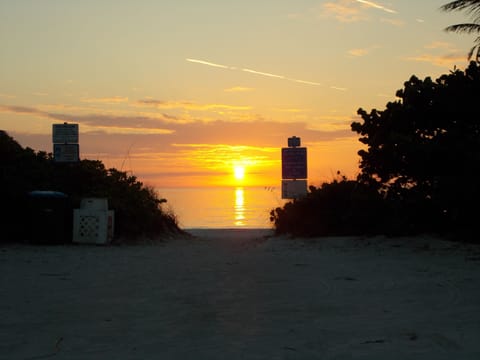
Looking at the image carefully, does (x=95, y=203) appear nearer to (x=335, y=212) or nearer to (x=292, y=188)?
(x=335, y=212)

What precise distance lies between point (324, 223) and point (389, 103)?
3810mm

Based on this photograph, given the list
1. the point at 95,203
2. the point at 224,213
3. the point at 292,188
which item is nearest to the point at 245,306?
the point at 95,203

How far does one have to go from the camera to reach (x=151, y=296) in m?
7.95

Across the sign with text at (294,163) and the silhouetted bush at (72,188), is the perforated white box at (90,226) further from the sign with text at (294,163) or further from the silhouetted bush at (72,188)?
the sign with text at (294,163)

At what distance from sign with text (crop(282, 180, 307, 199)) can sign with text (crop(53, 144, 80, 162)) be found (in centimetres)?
711

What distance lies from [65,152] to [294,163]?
7.78 meters

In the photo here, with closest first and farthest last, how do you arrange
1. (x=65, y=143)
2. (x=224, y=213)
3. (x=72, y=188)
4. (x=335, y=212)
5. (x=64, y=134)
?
(x=335, y=212) < (x=64, y=134) < (x=65, y=143) < (x=72, y=188) < (x=224, y=213)

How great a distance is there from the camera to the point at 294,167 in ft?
70.7

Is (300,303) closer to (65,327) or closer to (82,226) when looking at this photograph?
(65,327)

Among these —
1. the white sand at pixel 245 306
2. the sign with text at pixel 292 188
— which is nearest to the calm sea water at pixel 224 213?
the sign with text at pixel 292 188

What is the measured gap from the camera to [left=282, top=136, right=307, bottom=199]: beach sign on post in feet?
70.0

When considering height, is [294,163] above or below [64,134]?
below

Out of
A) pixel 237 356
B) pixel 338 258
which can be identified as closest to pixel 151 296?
pixel 237 356

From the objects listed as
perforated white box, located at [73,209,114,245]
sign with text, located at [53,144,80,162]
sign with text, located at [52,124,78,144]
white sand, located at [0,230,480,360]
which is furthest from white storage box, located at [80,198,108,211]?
white sand, located at [0,230,480,360]
